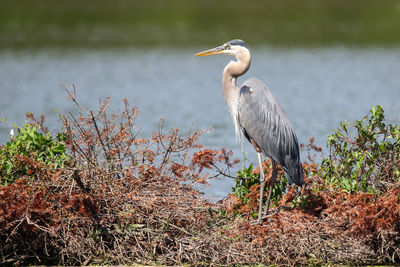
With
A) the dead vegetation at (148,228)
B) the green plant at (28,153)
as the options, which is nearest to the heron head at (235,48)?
the dead vegetation at (148,228)

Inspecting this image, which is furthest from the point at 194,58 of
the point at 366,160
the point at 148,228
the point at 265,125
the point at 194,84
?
the point at 148,228

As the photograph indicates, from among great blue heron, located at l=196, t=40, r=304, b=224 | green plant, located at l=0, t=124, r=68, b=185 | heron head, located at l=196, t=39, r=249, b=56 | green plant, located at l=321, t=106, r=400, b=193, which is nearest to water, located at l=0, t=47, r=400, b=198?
heron head, located at l=196, t=39, r=249, b=56

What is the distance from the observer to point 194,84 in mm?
19500

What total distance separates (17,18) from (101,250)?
83.3 ft

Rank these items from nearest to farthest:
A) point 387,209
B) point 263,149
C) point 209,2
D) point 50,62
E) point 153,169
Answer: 1. point 387,209
2. point 153,169
3. point 263,149
4. point 50,62
5. point 209,2

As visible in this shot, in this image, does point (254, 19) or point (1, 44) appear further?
point (254, 19)

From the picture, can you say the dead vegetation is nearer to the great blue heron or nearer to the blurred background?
the great blue heron

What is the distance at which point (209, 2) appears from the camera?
32188mm

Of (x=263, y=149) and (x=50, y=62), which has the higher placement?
(x=50, y=62)

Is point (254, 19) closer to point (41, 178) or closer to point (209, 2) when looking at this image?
point (209, 2)

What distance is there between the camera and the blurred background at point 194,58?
49.9ft

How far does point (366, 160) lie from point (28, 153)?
307cm

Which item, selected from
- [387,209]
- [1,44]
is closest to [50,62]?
[1,44]

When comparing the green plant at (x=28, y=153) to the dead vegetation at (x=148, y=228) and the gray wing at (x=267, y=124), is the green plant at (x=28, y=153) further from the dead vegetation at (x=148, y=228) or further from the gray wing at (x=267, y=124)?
the gray wing at (x=267, y=124)
